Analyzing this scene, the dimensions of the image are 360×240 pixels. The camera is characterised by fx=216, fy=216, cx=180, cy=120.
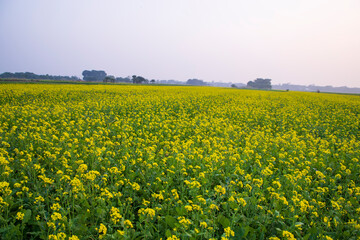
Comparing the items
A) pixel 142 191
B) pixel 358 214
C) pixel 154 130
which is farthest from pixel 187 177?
pixel 154 130

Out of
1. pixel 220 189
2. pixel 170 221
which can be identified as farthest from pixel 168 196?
pixel 220 189

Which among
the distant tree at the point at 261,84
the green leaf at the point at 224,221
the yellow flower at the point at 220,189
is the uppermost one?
the distant tree at the point at 261,84

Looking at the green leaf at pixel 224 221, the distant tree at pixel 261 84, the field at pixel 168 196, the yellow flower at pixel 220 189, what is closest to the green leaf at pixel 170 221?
the field at pixel 168 196

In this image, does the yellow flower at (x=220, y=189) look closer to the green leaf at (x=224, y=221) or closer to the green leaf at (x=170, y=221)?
the green leaf at (x=224, y=221)

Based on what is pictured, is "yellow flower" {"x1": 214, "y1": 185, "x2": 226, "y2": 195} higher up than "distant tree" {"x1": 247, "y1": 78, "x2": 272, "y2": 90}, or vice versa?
"distant tree" {"x1": 247, "y1": 78, "x2": 272, "y2": 90}

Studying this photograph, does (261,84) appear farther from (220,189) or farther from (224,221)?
(224,221)

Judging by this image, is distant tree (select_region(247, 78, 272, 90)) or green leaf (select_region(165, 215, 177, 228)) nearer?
Result: green leaf (select_region(165, 215, 177, 228))

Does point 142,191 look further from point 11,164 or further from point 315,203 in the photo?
point 315,203

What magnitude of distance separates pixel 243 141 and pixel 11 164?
6681 mm

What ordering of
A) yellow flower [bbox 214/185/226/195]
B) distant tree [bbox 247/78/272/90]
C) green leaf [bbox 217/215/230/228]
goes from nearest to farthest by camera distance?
green leaf [bbox 217/215/230/228] < yellow flower [bbox 214/185/226/195] < distant tree [bbox 247/78/272/90]

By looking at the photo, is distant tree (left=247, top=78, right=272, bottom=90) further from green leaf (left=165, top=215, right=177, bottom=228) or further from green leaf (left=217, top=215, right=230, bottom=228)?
green leaf (left=165, top=215, right=177, bottom=228)

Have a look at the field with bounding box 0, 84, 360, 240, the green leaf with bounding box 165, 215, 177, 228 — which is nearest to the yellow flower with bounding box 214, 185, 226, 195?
the field with bounding box 0, 84, 360, 240

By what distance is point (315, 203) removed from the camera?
3818 mm

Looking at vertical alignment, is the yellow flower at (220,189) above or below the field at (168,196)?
→ above
